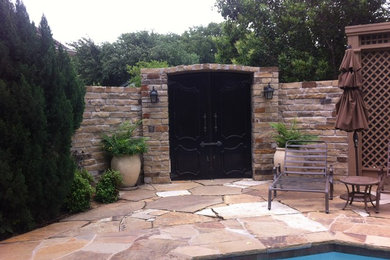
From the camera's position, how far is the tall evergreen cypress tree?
12.0ft

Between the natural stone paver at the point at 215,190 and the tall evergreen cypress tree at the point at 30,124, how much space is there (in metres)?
2.21

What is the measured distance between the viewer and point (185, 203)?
4.95 metres

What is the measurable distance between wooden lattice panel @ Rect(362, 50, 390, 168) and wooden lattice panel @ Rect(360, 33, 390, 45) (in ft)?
0.57

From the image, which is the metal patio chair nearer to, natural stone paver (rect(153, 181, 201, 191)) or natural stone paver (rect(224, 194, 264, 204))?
natural stone paver (rect(224, 194, 264, 204))

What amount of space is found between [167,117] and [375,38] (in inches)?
159

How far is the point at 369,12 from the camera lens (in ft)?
31.4

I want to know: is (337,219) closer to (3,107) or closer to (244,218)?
(244,218)

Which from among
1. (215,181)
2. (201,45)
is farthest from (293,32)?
(201,45)

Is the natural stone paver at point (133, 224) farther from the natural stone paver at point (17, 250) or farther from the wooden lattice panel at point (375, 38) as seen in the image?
the wooden lattice panel at point (375, 38)

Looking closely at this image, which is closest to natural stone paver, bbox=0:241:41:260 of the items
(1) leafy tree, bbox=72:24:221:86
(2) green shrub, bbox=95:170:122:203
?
(2) green shrub, bbox=95:170:122:203

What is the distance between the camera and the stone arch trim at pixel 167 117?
6.43 m

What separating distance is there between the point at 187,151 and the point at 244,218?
2766mm

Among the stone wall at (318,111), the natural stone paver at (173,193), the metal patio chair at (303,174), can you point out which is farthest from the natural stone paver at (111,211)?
the stone wall at (318,111)

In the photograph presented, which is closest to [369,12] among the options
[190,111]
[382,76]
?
[382,76]
